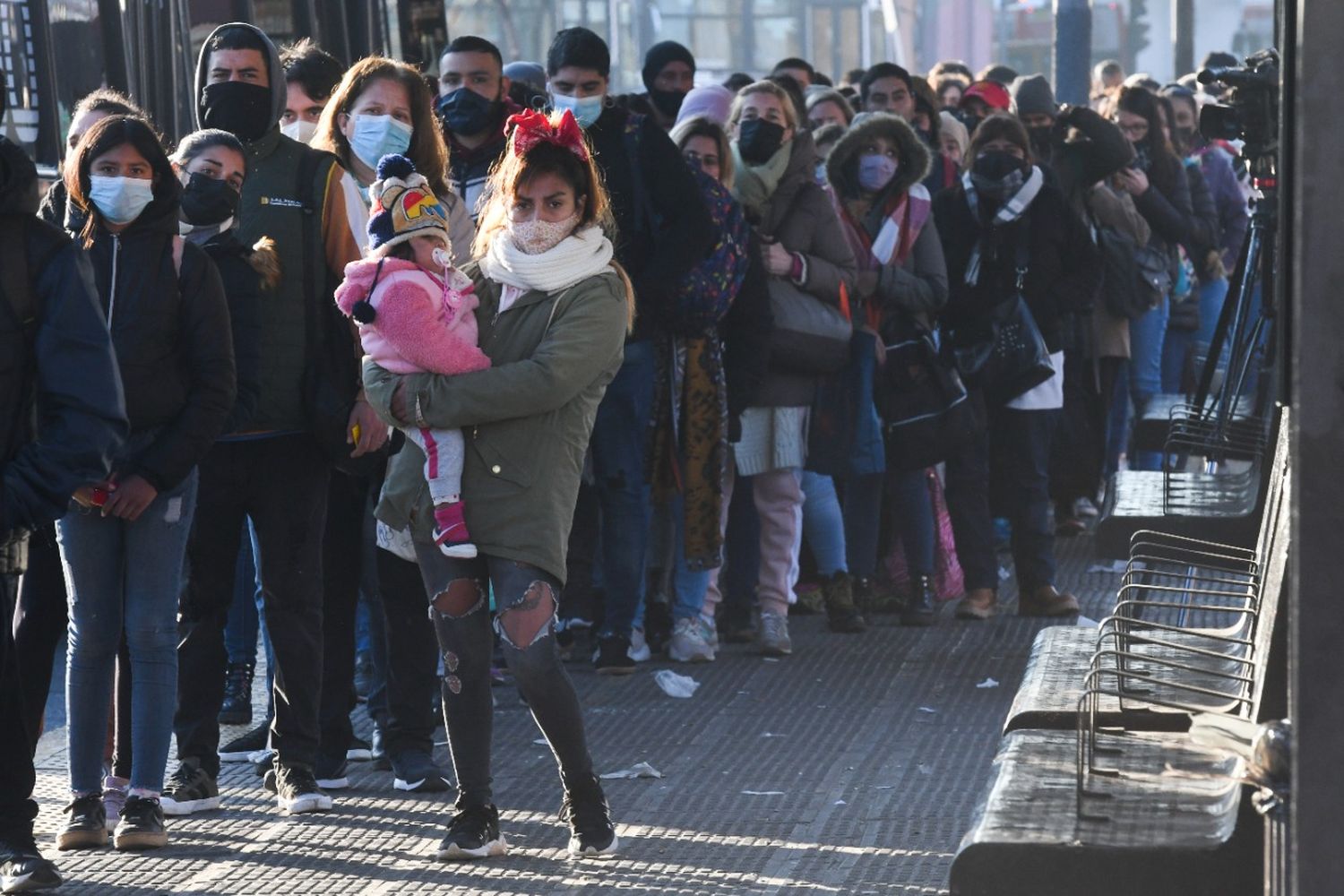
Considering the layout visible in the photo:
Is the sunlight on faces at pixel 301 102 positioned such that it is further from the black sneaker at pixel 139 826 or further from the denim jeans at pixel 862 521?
the denim jeans at pixel 862 521

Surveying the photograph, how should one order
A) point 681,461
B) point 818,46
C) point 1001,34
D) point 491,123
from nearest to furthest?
point 491,123 → point 681,461 → point 818,46 → point 1001,34

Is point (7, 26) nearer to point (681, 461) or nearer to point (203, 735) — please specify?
point (681, 461)

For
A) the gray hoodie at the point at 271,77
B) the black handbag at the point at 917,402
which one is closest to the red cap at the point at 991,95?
the black handbag at the point at 917,402

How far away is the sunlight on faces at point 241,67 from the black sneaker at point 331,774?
5.96 ft

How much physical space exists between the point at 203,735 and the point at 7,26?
386 cm

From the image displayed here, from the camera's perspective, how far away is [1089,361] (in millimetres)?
11664

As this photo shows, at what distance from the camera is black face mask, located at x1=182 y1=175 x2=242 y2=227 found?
6031 millimetres

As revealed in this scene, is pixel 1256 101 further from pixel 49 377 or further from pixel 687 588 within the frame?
pixel 49 377

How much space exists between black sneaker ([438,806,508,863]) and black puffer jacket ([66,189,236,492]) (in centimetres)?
103

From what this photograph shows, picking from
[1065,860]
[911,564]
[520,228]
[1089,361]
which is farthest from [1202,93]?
[1065,860]

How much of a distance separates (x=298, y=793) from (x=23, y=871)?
1.03m

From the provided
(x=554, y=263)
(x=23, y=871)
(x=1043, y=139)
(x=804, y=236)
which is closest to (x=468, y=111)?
(x=804, y=236)

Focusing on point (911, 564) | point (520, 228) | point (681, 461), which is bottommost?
point (911, 564)

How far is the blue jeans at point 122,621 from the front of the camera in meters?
5.64
